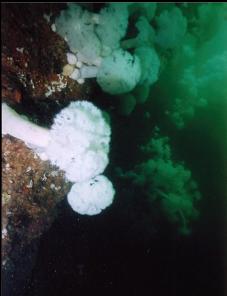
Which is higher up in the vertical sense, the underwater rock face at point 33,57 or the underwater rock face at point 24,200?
the underwater rock face at point 33,57

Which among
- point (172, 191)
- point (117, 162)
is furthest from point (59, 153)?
point (172, 191)

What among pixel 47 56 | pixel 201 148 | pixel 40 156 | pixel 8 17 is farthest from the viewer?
pixel 201 148

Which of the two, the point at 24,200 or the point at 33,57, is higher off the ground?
the point at 33,57

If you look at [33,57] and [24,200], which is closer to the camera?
[33,57]

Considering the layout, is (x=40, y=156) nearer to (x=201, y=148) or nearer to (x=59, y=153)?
(x=59, y=153)

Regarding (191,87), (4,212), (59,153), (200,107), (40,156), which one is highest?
(191,87)

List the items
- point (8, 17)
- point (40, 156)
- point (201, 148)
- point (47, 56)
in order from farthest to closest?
point (201, 148) → point (40, 156) → point (47, 56) → point (8, 17)

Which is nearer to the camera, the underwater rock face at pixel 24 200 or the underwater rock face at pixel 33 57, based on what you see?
the underwater rock face at pixel 33 57

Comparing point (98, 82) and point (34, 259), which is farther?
point (34, 259)
